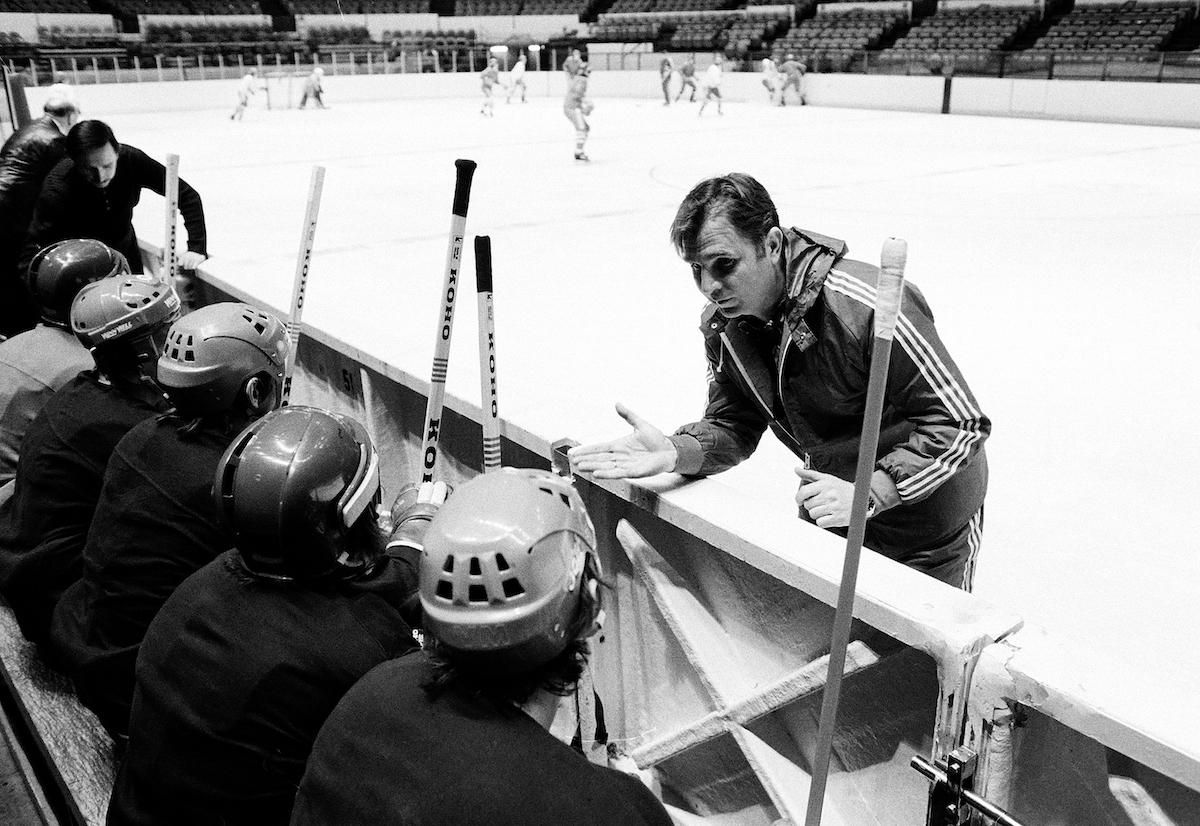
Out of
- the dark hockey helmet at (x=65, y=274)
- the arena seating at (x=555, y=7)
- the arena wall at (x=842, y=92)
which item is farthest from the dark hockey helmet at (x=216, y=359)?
the arena seating at (x=555, y=7)

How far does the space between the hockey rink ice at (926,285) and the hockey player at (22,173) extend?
1.12 m

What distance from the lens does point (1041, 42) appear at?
2384 cm

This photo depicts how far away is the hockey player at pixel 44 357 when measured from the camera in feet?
12.2

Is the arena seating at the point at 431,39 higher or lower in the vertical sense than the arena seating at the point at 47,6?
lower

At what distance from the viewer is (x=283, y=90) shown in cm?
2683

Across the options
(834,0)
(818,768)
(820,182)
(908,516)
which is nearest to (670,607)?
(908,516)

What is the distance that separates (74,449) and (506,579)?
204 centimetres

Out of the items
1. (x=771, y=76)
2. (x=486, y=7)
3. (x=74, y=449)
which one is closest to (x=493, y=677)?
(x=74, y=449)

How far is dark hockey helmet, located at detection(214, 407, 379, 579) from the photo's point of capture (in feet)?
6.25

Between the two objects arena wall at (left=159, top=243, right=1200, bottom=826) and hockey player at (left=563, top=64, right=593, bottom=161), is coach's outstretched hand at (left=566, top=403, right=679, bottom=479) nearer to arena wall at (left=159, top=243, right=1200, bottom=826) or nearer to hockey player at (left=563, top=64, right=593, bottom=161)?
arena wall at (left=159, top=243, right=1200, bottom=826)

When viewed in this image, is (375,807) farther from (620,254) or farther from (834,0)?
(834,0)

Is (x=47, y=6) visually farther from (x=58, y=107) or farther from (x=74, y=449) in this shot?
(x=74, y=449)

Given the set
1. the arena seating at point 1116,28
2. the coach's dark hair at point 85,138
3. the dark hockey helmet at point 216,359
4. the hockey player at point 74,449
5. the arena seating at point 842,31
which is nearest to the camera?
the dark hockey helmet at point 216,359

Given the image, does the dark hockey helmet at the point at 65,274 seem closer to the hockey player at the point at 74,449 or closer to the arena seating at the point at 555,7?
the hockey player at the point at 74,449
